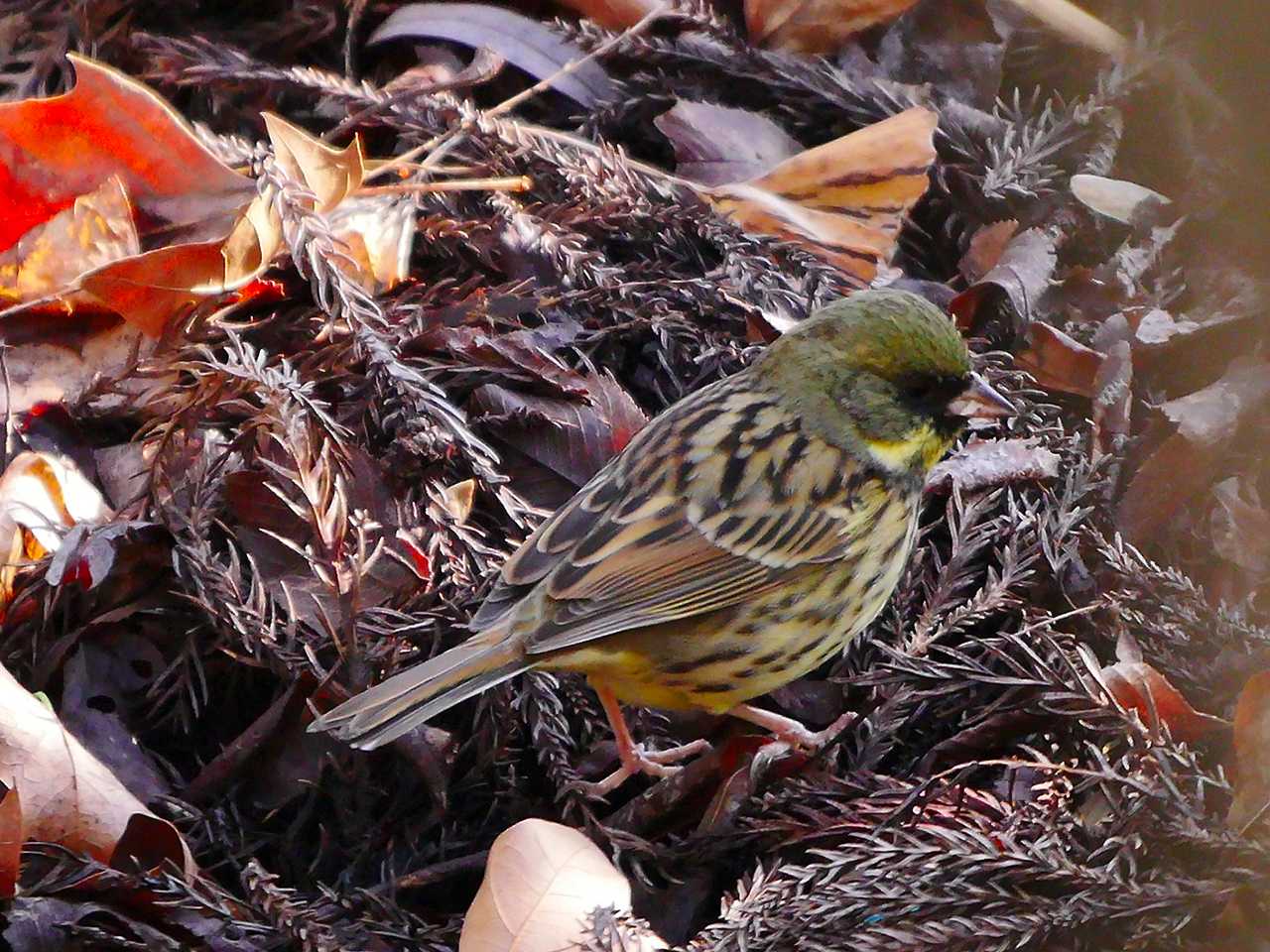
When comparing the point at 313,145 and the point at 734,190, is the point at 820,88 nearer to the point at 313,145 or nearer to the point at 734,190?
the point at 734,190

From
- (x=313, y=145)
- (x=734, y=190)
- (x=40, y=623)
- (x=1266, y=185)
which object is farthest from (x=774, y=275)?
(x=1266, y=185)

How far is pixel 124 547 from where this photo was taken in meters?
2.88

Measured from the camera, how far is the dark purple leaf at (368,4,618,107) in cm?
415

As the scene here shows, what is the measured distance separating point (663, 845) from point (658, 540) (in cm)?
68

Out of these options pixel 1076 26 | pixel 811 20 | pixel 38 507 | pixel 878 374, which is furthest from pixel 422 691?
pixel 1076 26

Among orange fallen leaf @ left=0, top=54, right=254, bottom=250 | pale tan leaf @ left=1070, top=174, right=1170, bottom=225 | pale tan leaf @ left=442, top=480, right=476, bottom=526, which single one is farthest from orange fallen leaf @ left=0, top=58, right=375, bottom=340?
pale tan leaf @ left=1070, top=174, right=1170, bottom=225

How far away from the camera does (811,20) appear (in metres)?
4.25

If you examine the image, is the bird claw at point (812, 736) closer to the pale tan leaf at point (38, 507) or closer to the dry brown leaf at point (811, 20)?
the pale tan leaf at point (38, 507)

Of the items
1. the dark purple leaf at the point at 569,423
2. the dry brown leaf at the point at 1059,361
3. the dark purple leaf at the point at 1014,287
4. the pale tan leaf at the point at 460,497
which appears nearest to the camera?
the pale tan leaf at the point at 460,497

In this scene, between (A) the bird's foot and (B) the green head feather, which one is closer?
(A) the bird's foot

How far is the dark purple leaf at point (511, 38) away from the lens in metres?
4.15

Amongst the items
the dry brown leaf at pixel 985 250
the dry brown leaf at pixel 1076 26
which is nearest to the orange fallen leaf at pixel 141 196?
the dry brown leaf at pixel 985 250

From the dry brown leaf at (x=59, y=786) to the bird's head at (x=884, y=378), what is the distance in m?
1.61

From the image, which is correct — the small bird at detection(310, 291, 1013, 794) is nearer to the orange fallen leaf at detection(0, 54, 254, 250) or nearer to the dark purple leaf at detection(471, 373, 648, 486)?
the dark purple leaf at detection(471, 373, 648, 486)
